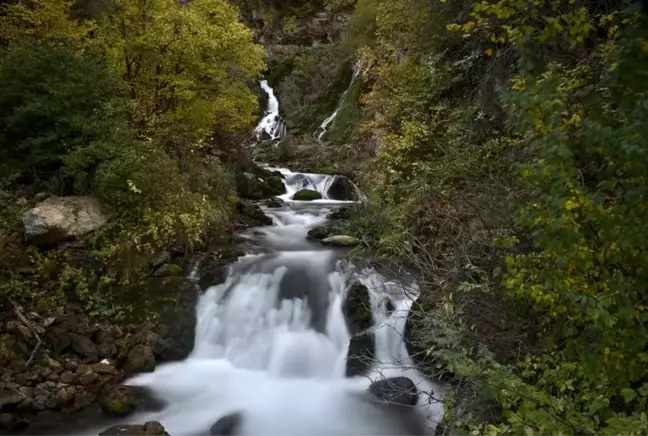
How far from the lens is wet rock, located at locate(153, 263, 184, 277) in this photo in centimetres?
983

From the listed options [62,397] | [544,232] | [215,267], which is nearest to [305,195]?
[215,267]

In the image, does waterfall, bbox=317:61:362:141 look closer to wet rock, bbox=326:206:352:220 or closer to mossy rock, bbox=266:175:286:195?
mossy rock, bbox=266:175:286:195

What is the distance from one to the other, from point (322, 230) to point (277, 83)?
18.9 m

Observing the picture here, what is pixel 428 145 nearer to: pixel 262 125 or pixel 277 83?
pixel 262 125

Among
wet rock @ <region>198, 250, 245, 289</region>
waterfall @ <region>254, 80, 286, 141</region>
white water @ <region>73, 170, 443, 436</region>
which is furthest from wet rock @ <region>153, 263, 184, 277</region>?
waterfall @ <region>254, 80, 286, 141</region>

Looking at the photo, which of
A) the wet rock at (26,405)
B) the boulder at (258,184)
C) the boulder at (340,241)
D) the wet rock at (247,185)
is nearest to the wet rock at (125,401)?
the wet rock at (26,405)

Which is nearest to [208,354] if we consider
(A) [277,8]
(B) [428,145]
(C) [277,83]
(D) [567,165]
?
(B) [428,145]

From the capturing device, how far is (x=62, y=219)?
30.1ft

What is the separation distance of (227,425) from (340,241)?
5.86 meters

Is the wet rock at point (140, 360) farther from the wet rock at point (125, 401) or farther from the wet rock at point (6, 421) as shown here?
the wet rock at point (6, 421)

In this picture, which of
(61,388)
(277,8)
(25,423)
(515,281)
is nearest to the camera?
(515,281)

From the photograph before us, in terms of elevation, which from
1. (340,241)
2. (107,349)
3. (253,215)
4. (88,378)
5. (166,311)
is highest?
(253,215)

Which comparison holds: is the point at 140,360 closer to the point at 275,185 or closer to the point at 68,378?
the point at 68,378

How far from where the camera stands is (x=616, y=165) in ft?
9.05
